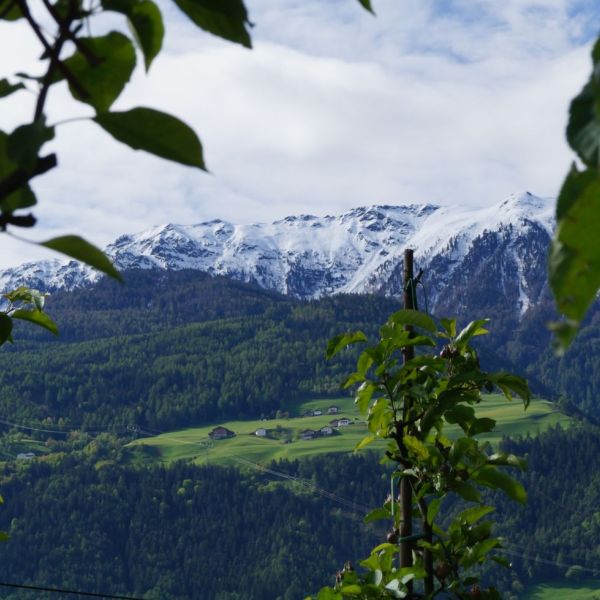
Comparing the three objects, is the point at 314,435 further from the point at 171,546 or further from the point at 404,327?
the point at 404,327

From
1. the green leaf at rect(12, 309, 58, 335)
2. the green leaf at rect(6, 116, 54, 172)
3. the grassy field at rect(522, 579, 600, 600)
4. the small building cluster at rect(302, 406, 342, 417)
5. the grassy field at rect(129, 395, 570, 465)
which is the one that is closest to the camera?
the green leaf at rect(6, 116, 54, 172)

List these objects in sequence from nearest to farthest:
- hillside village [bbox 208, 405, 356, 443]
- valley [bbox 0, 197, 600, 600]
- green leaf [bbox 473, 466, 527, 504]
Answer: green leaf [bbox 473, 466, 527, 504] → valley [bbox 0, 197, 600, 600] → hillside village [bbox 208, 405, 356, 443]

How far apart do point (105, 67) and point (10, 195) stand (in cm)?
9

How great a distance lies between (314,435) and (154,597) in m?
25.5

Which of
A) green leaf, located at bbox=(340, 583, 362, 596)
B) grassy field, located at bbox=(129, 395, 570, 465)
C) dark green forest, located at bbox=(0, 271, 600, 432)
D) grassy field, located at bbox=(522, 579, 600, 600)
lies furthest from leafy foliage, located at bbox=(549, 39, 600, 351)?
dark green forest, located at bbox=(0, 271, 600, 432)

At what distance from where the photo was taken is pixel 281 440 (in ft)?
342

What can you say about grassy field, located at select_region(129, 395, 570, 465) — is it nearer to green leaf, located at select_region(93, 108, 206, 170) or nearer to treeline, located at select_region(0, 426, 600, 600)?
treeline, located at select_region(0, 426, 600, 600)

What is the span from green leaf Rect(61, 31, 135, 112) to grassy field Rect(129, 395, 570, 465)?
9541cm

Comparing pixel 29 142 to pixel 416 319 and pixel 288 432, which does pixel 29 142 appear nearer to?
pixel 416 319

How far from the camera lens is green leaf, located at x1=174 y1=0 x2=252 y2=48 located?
0.46m

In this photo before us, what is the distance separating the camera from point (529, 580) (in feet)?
287

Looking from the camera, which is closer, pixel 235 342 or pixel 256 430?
pixel 256 430

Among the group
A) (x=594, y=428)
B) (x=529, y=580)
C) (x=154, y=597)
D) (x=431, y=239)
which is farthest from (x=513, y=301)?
(x=154, y=597)

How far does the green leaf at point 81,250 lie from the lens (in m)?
0.41
